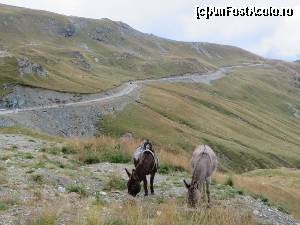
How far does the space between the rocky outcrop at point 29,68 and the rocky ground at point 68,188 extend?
217ft

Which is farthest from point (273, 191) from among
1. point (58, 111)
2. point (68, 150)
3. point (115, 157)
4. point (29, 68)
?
point (29, 68)

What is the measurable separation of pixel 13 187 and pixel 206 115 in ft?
355

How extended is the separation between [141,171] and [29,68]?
79077 mm

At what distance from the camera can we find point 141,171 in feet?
69.2

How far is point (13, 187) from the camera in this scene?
18797 millimetres

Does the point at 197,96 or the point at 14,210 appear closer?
the point at 14,210

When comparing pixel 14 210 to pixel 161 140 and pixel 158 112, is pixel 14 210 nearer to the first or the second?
pixel 161 140

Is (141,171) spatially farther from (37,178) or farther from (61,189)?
(37,178)

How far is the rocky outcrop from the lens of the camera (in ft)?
308

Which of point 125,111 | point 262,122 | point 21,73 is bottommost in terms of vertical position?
point 262,122

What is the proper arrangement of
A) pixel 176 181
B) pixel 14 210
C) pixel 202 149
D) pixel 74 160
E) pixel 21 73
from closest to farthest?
pixel 14 210
pixel 202 149
pixel 176 181
pixel 74 160
pixel 21 73

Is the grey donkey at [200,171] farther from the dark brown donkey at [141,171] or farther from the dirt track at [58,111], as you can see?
the dirt track at [58,111]

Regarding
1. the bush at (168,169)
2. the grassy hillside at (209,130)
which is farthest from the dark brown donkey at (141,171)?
the grassy hillside at (209,130)

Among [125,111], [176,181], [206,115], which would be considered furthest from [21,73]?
[176,181]
